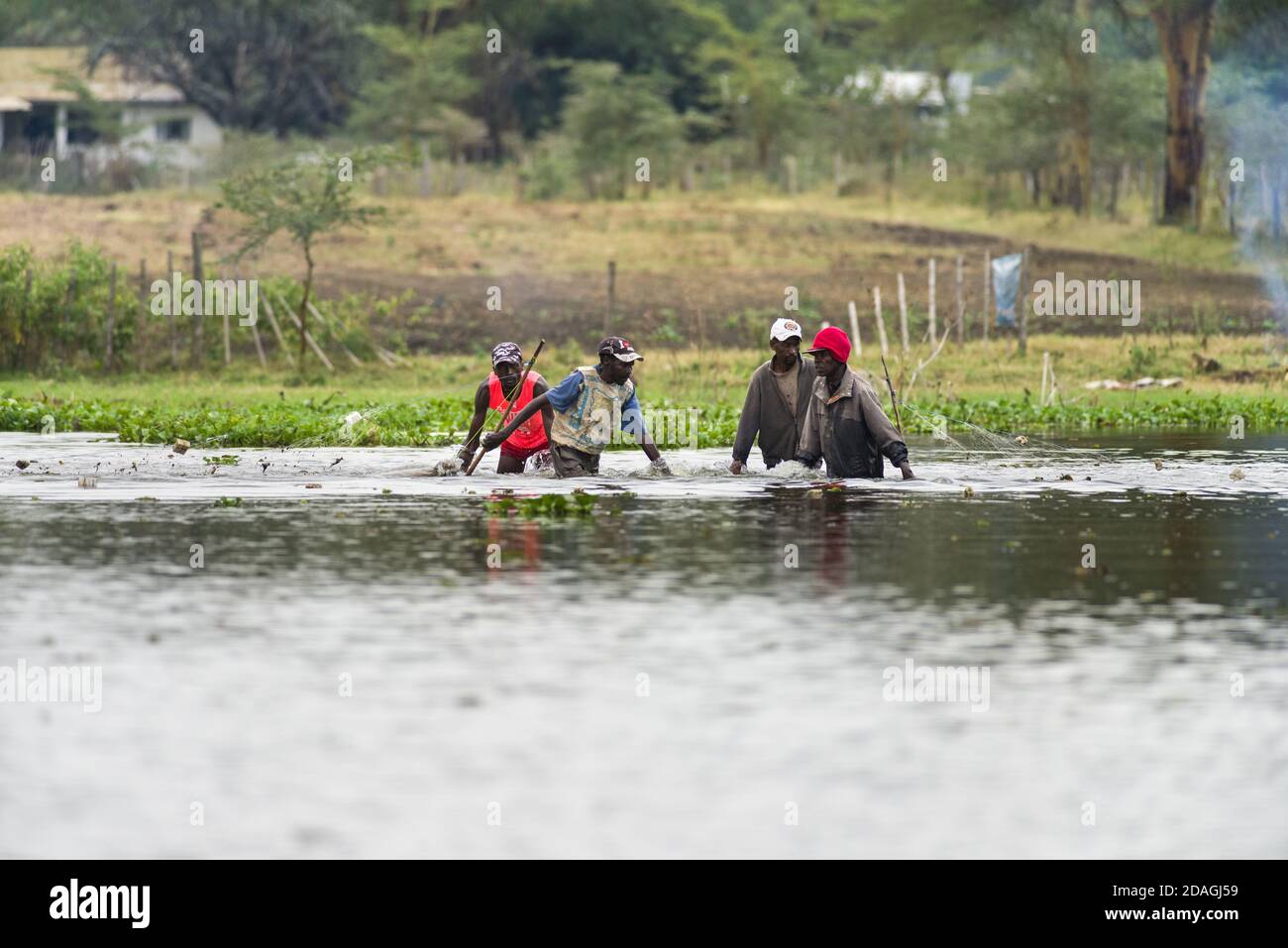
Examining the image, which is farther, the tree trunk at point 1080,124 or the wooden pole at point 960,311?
the tree trunk at point 1080,124

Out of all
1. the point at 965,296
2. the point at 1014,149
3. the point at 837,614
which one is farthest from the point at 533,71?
the point at 837,614

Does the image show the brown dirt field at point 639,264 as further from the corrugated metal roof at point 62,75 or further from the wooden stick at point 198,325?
the corrugated metal roof at point 62,75

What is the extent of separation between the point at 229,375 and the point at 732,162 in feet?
109

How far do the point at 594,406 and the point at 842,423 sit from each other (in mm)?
1887

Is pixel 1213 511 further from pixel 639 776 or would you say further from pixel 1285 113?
pixel 1285 113

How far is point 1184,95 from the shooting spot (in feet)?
151

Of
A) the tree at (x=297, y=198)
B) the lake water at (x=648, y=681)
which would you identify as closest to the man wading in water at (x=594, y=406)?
the lake water at (x=648, y=681)

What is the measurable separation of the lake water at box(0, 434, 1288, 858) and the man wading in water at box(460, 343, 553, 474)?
4.63ft

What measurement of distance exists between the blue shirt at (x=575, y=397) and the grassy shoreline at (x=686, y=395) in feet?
15.8

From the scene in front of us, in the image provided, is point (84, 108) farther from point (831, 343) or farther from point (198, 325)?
point (831, 343)

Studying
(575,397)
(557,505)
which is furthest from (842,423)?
(557,505)

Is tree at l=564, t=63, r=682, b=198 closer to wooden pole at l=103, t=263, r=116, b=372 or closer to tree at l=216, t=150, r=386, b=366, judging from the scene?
tree at l=216, t=150, r=386, b=366

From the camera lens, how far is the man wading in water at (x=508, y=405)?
17109 millimetres
